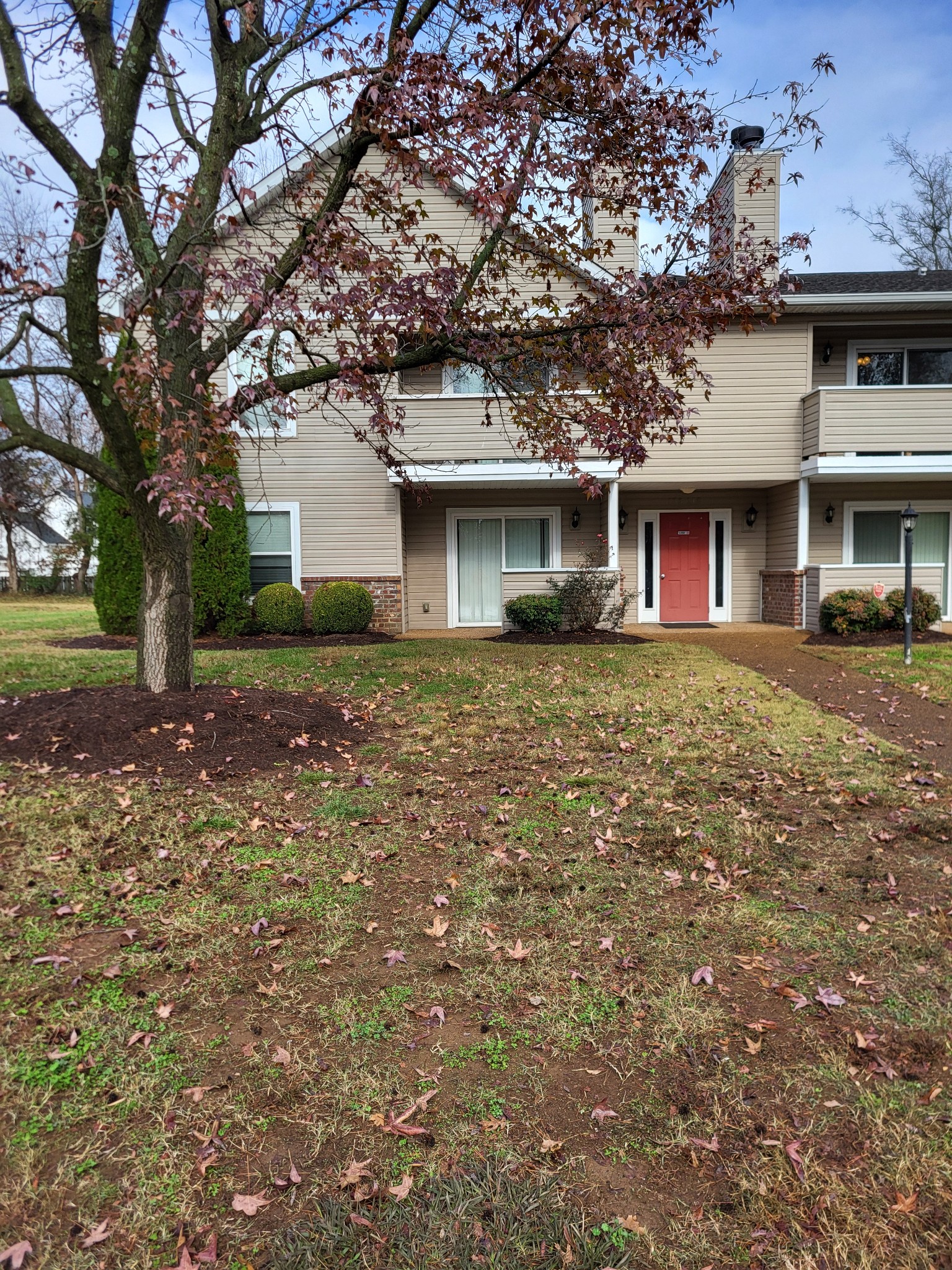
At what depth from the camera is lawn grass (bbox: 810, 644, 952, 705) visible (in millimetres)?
8664

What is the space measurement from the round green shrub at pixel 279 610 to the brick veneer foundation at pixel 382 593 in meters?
0.63

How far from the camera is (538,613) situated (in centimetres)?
1305

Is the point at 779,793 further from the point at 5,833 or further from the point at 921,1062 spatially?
the point at 5,833

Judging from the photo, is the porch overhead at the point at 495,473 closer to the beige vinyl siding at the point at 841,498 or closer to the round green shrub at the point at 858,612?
the round green shrub at the point at 858,612

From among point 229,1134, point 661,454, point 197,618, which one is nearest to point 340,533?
point 197,618

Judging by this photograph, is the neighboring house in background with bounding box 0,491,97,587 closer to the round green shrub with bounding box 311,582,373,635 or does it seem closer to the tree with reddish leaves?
the round green shrub with bounding box 311,582,373,635

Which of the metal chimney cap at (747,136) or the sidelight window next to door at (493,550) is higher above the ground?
the metal chimney cap at (747,136)

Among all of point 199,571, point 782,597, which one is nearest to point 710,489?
point 782,597

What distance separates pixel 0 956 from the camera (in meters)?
3.05

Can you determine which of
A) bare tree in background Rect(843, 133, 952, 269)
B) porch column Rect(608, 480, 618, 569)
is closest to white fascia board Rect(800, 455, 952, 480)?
porch column Rect(608, 480, 618, 569)

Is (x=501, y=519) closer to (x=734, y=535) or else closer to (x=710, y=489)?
(x=710, y=489)

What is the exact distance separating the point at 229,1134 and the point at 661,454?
13831 millimetres

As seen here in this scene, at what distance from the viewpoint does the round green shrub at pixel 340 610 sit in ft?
43.4

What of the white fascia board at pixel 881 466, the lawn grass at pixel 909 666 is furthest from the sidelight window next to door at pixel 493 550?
the lawn grass at pixel 909 666
